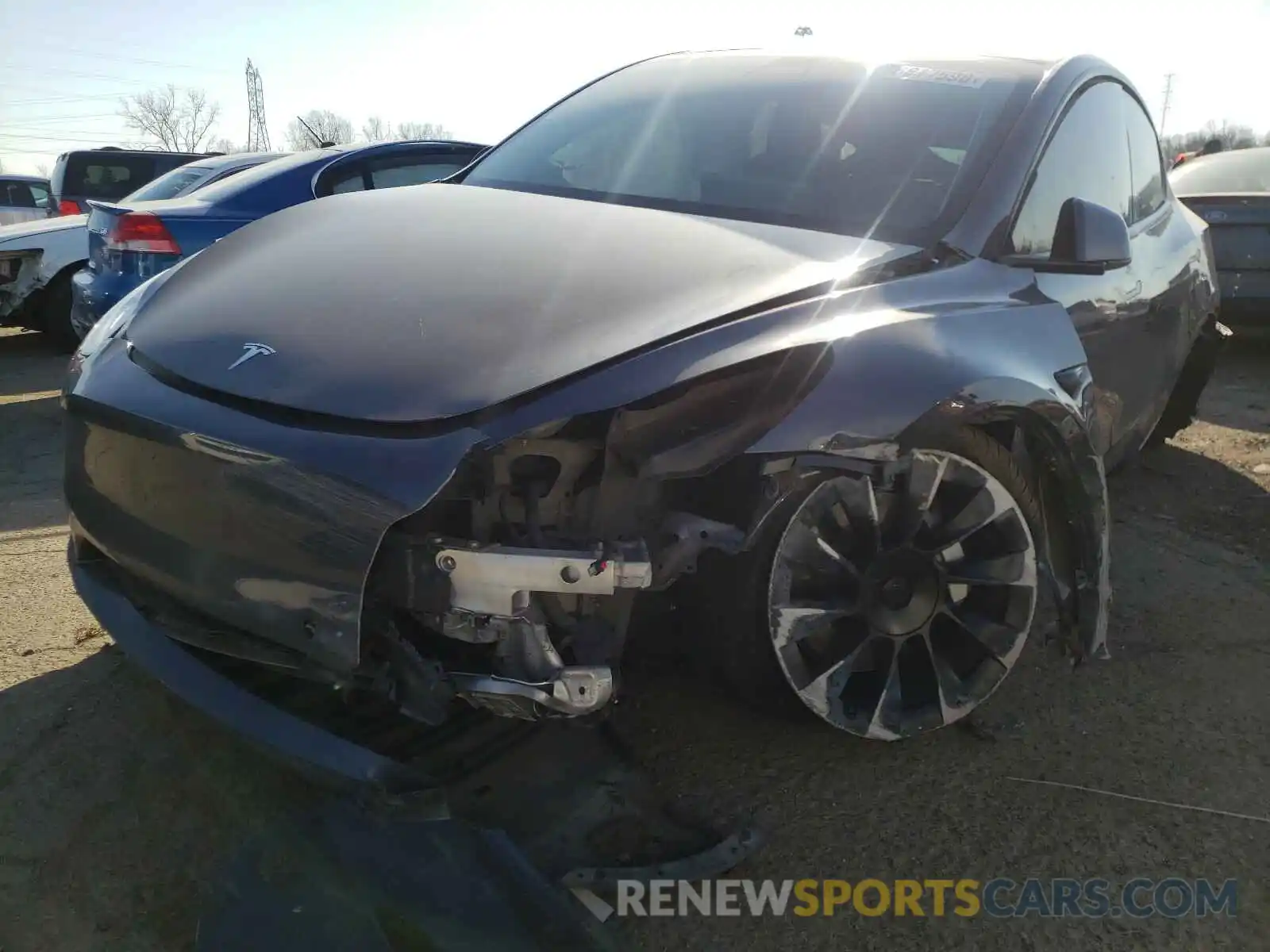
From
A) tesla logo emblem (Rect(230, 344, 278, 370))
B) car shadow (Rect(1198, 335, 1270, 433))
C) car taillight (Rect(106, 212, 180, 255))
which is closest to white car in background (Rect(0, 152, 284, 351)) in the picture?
car taillight (Rect(106, 212, 180, 255))

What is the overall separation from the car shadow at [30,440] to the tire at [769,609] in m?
1.85

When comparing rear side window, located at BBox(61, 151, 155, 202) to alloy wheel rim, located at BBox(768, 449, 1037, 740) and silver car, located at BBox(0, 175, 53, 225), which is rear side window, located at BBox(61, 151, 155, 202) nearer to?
silver car, located at BBox(0, 175, 53, 225)

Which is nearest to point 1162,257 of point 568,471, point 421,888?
point 568,471

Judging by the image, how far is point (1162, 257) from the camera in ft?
11.7

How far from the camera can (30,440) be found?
17.0ft

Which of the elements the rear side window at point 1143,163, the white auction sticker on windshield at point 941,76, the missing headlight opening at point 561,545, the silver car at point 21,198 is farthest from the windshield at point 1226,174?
the silver car at point 21,198

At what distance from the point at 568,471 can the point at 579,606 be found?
25 centimetres

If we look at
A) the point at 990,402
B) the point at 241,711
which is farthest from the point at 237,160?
the point at 990,402

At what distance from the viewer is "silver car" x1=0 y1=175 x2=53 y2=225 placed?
17531 millimetres

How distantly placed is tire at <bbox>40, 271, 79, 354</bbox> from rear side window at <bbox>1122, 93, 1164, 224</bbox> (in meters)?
7.42

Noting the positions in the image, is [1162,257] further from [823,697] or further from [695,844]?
[695,844]

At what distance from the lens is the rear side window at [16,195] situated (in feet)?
58.0

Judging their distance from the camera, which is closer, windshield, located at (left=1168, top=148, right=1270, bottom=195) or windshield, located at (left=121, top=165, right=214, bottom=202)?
windshield, located at (left=121, top=165, right=214, bottom=202)

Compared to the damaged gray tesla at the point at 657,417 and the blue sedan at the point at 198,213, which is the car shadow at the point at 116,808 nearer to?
the damaged gray tesla at the point at 657,417
